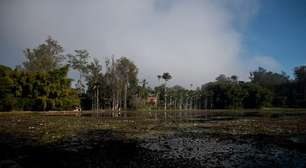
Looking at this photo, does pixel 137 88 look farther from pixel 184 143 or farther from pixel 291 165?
pixel 291 165

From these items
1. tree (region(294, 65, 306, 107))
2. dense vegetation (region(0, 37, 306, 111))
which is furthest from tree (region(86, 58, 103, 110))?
tree (region(294, 65, 306, 107))

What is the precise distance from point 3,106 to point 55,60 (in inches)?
1278

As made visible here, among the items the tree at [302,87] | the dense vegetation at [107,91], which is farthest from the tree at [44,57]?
the tree at [302,87]

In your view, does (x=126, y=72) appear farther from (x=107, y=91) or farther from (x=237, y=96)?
(x=237, y=96)

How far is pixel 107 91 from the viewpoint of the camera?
101 meters

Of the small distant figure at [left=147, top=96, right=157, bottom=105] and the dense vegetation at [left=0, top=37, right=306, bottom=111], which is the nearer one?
the dense vegetation at [left=0, top=37, right=306, bottom=111]

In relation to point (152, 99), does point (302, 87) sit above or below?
above

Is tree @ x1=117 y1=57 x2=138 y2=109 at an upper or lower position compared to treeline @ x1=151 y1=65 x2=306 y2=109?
upper

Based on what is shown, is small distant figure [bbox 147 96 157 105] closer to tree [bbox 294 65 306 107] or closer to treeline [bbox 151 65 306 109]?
treeline [bbox 151 65 306 109]

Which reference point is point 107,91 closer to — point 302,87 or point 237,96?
point 237,96

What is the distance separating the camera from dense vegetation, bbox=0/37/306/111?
232 feet

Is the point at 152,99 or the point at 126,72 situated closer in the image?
the point at 126,72

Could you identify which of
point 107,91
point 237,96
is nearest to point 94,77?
point 107,91

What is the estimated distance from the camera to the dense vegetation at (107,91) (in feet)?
232
